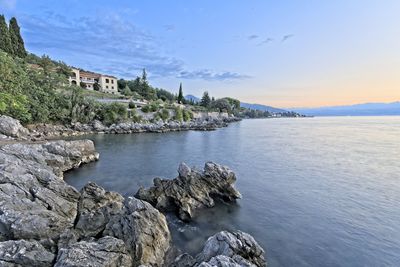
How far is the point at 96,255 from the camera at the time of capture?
25.2 ft

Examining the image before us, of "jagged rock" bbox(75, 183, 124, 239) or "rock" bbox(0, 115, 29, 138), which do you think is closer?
"jagged rock" bbox(75, 183, 124, 239)

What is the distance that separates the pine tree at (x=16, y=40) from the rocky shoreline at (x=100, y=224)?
57084 millimetres

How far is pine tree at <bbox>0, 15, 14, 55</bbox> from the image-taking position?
5391cm

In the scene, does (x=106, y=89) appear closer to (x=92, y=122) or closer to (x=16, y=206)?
(x=92, y=122)

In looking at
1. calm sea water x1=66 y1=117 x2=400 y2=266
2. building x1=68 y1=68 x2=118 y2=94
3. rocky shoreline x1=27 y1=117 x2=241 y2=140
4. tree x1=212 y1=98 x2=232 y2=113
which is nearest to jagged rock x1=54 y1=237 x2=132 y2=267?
calm sea water x1=66 y1=117 x2=400 y2=266

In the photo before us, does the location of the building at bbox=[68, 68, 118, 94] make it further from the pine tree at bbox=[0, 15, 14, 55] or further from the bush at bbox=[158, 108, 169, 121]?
the bush at bbox=[158, 108, 169, 121]

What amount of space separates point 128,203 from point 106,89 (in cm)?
8637

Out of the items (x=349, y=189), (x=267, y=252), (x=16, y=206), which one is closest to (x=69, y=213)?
(x=16, y=206)

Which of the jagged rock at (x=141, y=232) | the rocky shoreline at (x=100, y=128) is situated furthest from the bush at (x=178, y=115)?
the jagged rock at (x=141, y=232)

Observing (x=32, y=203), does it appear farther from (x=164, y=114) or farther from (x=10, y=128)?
(x=164, y=114)

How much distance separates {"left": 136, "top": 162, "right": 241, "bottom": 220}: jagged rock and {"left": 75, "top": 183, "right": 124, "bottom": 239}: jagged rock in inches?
89.1

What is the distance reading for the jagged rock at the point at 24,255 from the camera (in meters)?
7.45

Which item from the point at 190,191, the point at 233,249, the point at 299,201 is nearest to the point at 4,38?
the point at 190,191

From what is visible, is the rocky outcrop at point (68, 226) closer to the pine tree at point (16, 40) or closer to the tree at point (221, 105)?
the pine tree at point (16, 40)
